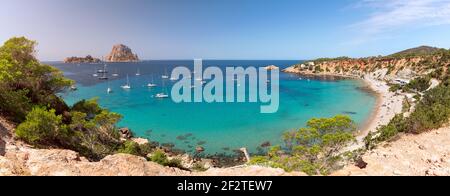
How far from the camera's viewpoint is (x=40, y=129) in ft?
50.1

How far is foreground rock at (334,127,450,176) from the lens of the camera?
28.9ft

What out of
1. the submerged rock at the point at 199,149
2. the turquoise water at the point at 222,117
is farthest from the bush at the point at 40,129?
the turquoise water at the point at 222,117

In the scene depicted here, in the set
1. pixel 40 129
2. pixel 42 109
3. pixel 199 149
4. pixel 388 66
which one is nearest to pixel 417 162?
pixel 40 129

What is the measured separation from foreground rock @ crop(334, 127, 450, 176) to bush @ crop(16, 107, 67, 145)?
15286mm

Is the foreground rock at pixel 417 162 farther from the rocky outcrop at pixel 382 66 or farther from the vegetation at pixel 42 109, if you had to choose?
the rocky outcrop at pixel 382 66

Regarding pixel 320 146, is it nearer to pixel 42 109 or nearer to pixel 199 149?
pixel 199 149

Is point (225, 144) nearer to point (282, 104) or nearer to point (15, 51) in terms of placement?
point (15, 51)

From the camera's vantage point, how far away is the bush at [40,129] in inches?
567

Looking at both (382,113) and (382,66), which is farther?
(382,66)

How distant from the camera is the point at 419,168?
408 inches

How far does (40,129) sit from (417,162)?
19081 millimetres

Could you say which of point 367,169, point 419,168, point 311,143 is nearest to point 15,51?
point 311,143

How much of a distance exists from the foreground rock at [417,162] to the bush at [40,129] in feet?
50.2
